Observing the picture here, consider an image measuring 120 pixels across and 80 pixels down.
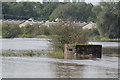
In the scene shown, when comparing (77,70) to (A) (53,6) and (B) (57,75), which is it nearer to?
(B) (57,75)

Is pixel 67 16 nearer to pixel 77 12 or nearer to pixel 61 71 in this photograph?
pixel 61 71

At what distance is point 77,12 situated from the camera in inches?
2928

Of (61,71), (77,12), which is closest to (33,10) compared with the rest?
(77,12)

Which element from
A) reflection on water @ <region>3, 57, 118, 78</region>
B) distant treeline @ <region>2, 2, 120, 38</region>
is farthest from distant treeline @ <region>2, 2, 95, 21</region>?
reflection on water @ <region>3, 57, 118, 78</region>

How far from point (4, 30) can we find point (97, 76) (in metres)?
56.9

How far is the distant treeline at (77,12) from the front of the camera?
65500 millimetres

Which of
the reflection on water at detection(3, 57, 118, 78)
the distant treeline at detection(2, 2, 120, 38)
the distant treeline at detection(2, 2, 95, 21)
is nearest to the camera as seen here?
the reflection on water at detection(3, 57, 118, 78)

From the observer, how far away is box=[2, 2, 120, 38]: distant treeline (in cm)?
6550

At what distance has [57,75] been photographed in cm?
1555

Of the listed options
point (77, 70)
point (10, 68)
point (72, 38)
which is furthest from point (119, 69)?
point (72, 38)

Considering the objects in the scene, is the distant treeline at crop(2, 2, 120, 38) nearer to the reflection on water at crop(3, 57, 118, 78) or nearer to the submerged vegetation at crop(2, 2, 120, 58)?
the submerged vegetation at crop(2, 2, 120, 58)

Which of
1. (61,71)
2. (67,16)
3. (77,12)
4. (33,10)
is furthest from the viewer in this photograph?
(33,10)

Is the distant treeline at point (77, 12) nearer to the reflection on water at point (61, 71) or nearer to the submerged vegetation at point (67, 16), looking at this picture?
the submerged vegetation at point (67, 16)

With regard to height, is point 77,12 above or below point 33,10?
below
